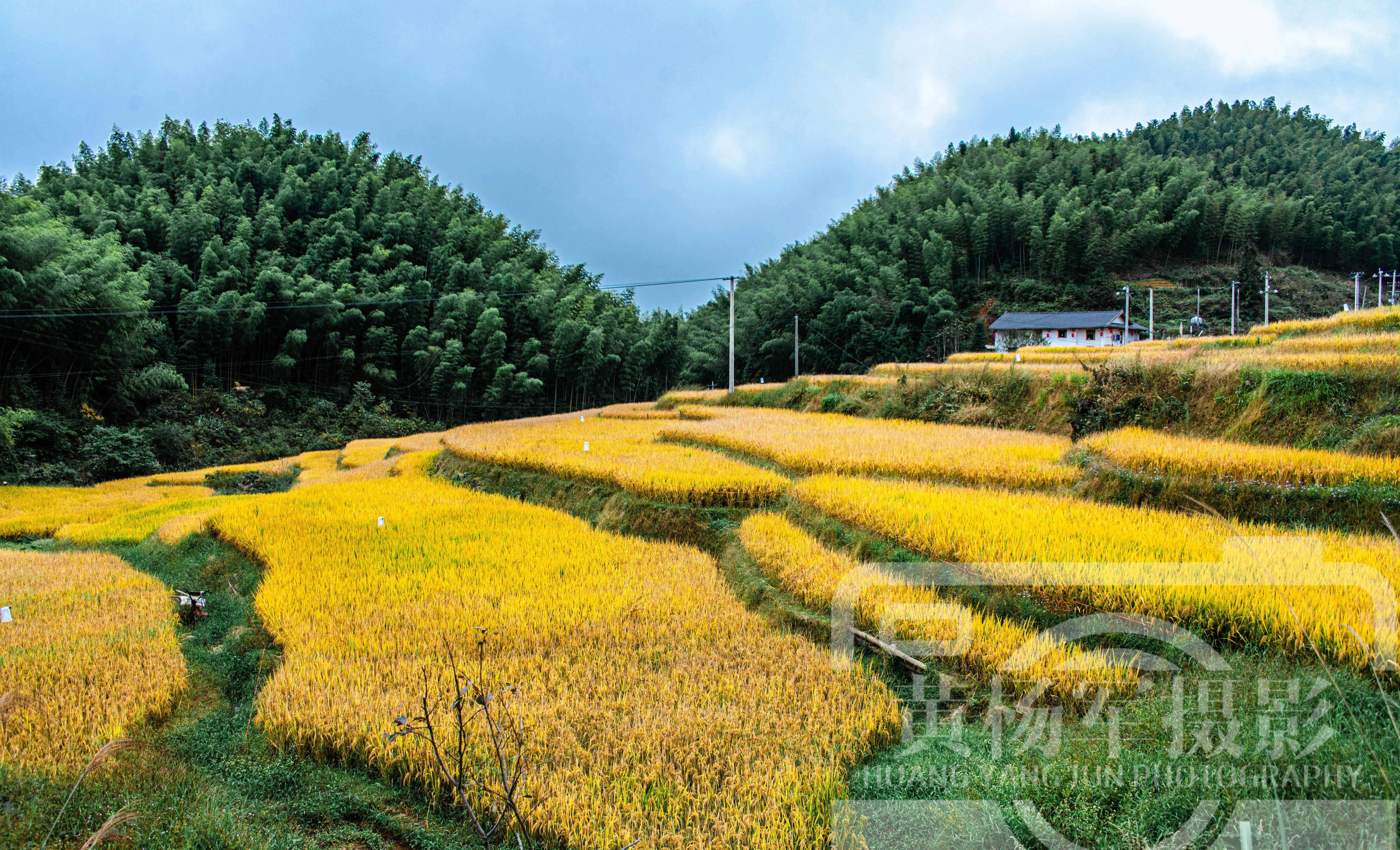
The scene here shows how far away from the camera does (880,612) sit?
4.67 metres

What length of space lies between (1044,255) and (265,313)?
51315mm

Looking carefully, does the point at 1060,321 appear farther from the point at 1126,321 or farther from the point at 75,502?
the point at 75,502

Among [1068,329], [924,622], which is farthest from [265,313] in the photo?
[1068,329]

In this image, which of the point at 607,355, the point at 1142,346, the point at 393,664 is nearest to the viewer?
the point at 393,664

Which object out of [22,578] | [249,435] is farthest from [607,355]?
[22,578]

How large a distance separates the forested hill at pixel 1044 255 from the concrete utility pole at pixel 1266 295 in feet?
2.71

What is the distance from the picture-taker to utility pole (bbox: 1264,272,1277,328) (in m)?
35.0

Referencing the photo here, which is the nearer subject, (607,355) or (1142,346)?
(1142,346)

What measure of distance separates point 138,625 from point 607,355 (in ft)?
110

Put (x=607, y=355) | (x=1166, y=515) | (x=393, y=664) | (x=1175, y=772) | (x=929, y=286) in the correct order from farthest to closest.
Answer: (x=929, y=286) → (x=607, y=355) → (x=1166, y=515) → (x=393, y=664) → (x=1175, y=772)

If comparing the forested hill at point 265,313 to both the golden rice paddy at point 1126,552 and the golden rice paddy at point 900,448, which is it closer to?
the golden rice paddy at point 900,448

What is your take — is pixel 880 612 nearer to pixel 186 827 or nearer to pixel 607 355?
pixel 186 827

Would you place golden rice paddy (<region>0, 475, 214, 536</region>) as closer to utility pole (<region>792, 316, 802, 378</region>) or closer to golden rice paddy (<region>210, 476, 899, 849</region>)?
golden rice paddy (<region>210, 476, 899, 849</region>)

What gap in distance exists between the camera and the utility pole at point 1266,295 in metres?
35.0
